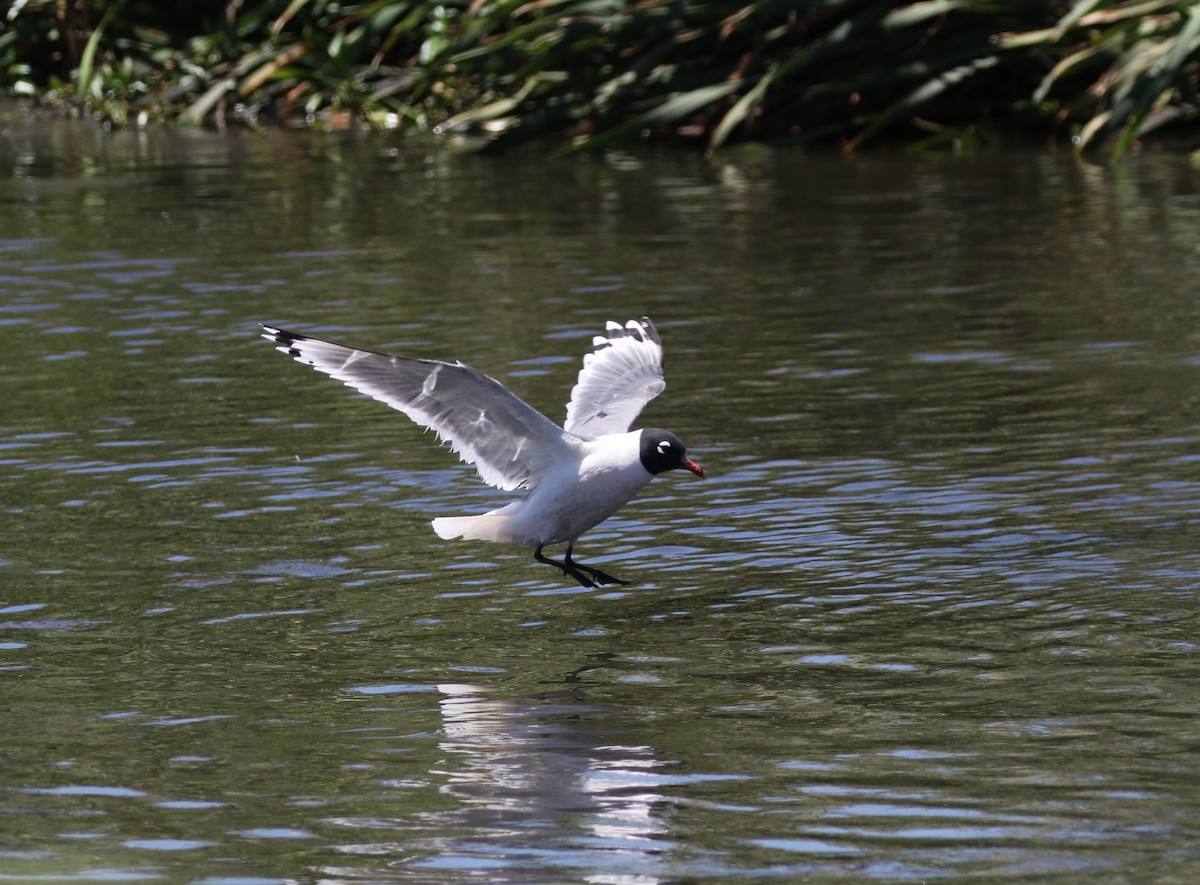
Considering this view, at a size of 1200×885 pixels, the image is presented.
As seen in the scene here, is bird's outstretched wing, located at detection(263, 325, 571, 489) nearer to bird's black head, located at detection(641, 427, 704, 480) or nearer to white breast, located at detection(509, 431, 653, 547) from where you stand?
white breast, located at detection(509, 431, 653, 547)

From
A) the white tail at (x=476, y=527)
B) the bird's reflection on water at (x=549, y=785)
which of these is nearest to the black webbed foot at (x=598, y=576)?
the white tail at (x=476, y=527)

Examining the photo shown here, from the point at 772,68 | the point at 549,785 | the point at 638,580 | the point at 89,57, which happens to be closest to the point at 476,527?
the point at 638,580

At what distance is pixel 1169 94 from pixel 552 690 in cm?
1523

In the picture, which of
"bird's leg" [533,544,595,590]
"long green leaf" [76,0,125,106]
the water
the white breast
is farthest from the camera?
"long green leaf" [76,0,125,106]

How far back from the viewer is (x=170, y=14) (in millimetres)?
28250

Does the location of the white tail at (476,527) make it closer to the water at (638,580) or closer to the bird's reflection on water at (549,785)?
the water at (638,580)

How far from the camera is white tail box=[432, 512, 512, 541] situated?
24.7 feet

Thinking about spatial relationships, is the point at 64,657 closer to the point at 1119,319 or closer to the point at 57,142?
the point at 1119,319

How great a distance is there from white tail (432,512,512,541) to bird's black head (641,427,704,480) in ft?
1.92

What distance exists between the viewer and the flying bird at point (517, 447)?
7348 mm

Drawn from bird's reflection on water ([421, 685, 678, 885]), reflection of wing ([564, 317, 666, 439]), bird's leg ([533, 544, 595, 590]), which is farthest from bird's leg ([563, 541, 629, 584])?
bird's reflection on water ([421, 685, 678, 885])

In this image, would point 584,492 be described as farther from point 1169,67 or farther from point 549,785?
point 1169,67

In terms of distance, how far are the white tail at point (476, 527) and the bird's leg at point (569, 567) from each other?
16 centimetres

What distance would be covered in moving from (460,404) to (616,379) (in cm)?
110
